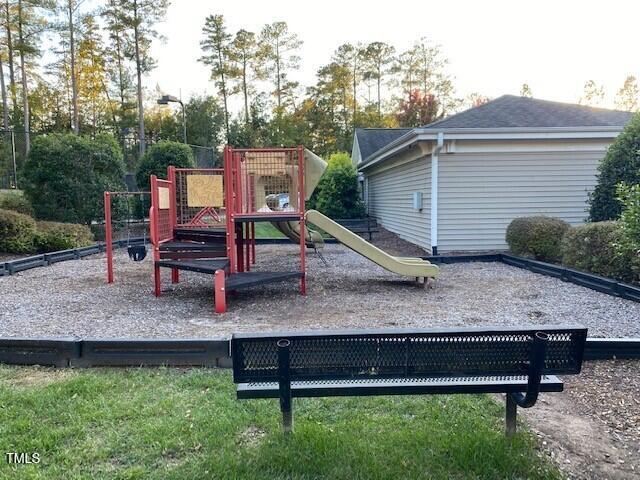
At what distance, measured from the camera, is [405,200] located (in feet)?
40.5

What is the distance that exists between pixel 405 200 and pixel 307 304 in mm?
7290

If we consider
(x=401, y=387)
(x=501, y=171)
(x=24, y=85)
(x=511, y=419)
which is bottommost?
(x=511, y=419)

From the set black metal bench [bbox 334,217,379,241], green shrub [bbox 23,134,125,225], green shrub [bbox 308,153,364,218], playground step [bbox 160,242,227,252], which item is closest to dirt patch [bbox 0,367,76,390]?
playground step [bbox 160,242,227,252]

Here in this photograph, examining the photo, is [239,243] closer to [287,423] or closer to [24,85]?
[287,423]

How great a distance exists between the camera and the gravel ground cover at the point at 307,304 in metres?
4.64

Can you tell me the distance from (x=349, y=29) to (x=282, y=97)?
6.89m

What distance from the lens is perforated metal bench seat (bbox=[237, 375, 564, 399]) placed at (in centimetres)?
216

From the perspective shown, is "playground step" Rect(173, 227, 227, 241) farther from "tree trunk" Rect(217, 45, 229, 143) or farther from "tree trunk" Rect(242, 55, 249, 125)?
"tree trunk" Rect(242, 55, 249, 125)

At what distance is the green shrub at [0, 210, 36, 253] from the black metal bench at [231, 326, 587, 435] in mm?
9645

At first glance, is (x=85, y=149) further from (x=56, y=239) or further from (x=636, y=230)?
(x=636, y=230)

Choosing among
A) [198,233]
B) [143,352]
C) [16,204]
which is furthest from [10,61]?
[143,352]

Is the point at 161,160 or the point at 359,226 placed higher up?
the point at 161,160

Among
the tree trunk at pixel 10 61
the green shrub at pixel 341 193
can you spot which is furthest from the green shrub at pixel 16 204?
the tree trunk at pixel 10 61

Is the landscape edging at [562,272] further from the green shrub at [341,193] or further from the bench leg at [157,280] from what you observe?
the green shrub at [341,193]
